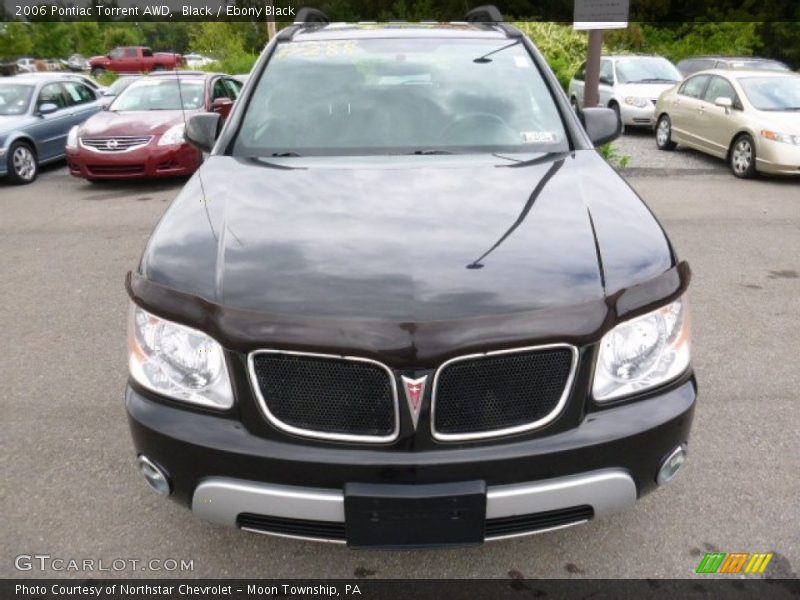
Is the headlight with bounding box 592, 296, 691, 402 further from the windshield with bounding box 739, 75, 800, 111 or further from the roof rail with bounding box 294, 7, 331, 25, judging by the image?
the windshield with bounding box 739, 75, 800, 111

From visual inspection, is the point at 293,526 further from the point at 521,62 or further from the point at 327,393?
the point at 521,62

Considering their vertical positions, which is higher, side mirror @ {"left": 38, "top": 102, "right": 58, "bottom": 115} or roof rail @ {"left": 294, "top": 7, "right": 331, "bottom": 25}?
roof rail @ {"left": 294, "top": 7, "right": 331, "bottom": 25}

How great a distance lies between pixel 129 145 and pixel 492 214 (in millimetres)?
8378

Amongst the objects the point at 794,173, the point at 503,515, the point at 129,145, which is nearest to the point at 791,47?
the point at 794,173

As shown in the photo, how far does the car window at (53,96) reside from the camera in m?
11.3

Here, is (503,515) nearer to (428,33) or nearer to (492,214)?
(492,214)

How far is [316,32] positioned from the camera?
414cm

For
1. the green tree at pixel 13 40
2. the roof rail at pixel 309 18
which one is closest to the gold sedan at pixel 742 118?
the roof rail at pixel 309 18

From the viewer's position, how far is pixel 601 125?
12.4 feet

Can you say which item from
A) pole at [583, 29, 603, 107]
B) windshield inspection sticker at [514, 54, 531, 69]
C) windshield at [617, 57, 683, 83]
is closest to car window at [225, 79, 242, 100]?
pole at [583, 29, 603, 107]

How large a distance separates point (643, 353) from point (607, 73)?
14.2 m

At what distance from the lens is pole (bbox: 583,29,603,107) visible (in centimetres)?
974

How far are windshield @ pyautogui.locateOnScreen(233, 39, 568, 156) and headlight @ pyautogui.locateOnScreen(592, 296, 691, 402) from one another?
125 centimetres

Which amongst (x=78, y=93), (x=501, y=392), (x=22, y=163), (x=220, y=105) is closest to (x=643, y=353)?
(x=501, y=392)
